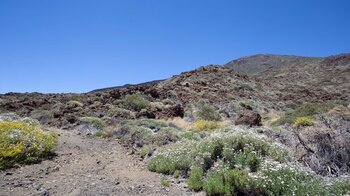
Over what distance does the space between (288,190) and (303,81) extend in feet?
156

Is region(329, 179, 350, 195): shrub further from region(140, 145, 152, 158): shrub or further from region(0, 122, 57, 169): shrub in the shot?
region(0, 122, 57, 169): shrub

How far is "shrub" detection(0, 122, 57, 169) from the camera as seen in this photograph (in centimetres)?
775

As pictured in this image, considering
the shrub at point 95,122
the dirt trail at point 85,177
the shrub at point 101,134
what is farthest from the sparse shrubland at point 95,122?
the dirt trail at point 85,177

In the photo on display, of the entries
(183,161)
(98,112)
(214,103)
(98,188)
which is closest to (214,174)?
(183,161)

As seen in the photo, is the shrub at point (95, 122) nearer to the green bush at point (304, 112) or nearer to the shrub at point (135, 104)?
the shrub at point (135, 104)

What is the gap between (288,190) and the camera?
5098 mm

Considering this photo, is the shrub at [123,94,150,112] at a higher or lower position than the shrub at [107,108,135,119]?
higher

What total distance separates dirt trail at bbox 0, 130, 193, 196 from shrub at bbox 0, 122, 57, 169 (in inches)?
12.6

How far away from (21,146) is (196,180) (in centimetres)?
502

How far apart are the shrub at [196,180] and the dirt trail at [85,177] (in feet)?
0.79

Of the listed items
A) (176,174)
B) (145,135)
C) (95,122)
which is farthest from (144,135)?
(176,174)

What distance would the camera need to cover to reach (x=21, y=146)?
812cm

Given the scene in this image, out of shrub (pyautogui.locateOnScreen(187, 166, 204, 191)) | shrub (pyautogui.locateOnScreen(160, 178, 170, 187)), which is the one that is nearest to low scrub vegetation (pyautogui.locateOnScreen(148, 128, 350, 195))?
shrub (pyautogui.locateOnScreen(187, 166, 204, 191))

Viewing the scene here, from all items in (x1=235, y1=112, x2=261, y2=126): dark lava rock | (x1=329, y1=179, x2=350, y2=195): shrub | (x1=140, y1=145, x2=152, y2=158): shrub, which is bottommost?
(x1=329, y1=179, x2=350, y2=195): shrub
